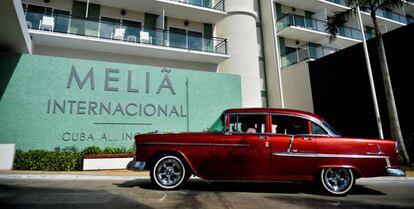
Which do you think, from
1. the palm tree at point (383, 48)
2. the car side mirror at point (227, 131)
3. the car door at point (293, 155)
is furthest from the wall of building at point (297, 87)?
the car side mirror at point (227, 131)

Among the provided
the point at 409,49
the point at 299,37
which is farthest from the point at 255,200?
the point at 299,37

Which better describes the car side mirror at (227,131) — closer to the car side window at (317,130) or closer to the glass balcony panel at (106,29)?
the car side window at (317,130)

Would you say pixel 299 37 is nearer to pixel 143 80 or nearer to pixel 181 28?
pixel 181 28

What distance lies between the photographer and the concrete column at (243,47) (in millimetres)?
18297

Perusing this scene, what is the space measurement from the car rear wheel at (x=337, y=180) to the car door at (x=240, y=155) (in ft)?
4.27

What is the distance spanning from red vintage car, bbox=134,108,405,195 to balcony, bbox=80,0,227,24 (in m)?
13.5

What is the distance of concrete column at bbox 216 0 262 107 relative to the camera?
60.0ft

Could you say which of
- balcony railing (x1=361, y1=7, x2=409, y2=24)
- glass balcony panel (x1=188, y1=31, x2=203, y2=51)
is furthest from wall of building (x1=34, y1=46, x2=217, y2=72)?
balcony railing (x1=361, y1=7, x2=409, y2=24)

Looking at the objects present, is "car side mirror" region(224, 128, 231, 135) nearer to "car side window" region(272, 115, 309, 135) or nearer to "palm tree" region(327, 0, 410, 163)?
"car side window" region(272, 115, 309, 135)

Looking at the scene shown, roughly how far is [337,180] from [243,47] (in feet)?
46.4

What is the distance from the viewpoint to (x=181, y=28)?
747 inches

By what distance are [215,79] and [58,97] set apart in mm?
8015

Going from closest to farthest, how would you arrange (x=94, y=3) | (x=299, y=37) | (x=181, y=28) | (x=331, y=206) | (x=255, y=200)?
1. (x=331, y=206)
2. (x=255, y=200)
3. (x=94, y=3)
4. (x=181, y=28)
5. (x=299, y=37)

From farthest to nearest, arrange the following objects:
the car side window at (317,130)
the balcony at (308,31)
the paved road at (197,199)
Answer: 1. the balcony at (308,31)
2. the car side window at (317,130)
3. the paved road at (197,199)
